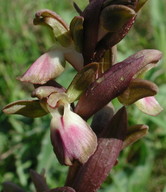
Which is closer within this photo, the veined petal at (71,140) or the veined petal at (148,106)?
the veined petal at (71,140)

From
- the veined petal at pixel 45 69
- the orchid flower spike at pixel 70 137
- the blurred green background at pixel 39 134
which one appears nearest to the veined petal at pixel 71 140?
the orchid flower spike at pixel 70 137

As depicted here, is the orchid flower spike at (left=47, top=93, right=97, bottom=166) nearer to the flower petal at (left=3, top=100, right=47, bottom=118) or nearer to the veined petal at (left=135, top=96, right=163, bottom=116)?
the flower petal at (left=3, top=100, right=47, bottom=118)

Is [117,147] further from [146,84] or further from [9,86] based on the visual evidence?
[9,86]

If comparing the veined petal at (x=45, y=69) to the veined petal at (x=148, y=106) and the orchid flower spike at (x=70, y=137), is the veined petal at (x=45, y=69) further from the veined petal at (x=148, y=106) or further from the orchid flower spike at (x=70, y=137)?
the veined petal at (x=148, y=106)

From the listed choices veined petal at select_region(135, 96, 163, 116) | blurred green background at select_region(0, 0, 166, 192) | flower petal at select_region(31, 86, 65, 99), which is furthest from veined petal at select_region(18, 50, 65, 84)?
blurred green background at select_region(0, 0, 166, 192)

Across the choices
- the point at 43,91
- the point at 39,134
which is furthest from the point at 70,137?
the point at 39,134

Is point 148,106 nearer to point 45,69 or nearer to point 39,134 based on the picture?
point 45,69

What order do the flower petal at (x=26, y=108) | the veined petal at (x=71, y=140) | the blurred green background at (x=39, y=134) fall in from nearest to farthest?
the veined petal at (x=71, y=140), the flower petal at (x=26, y=108), the blurred green background at (x=39, y=134)
